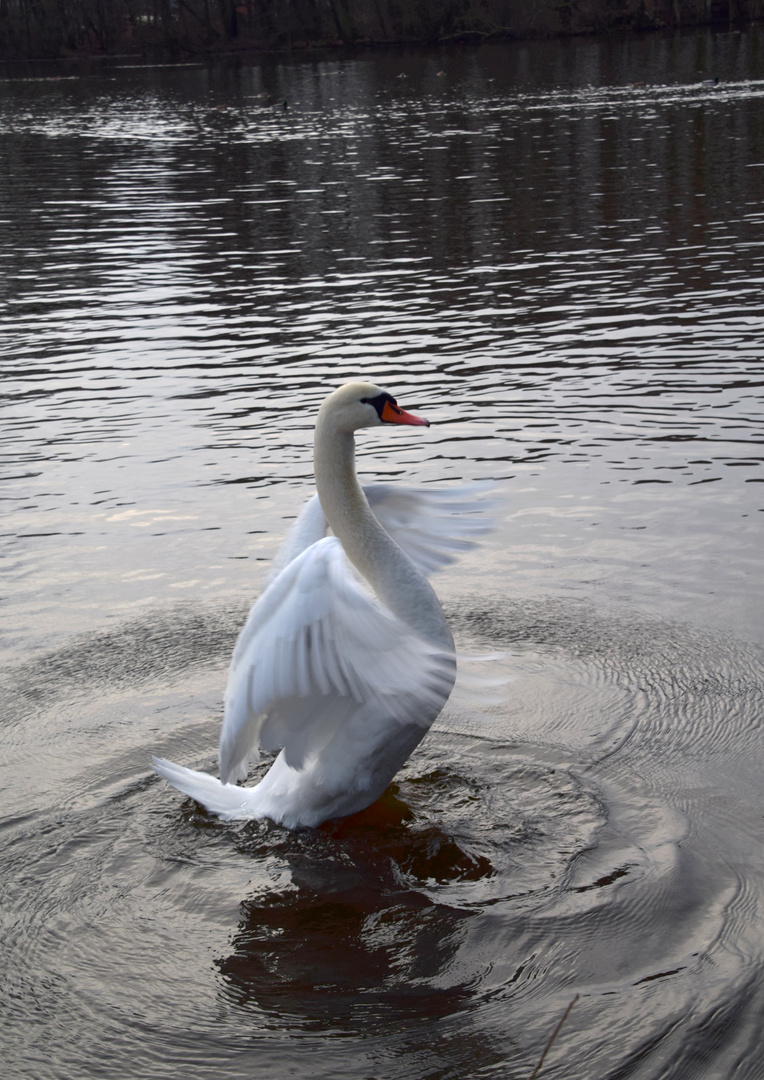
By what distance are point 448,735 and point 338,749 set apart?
1090 mm

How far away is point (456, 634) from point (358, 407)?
75.7 inches

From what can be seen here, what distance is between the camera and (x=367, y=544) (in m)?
4.77

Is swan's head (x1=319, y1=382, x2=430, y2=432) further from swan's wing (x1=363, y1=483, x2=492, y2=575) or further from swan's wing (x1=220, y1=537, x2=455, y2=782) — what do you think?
swan's wing (x1=220, y1=537, x2=455, y2=782)

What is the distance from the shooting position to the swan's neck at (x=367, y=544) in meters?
Answer: 4.65

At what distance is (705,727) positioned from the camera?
18.0ft

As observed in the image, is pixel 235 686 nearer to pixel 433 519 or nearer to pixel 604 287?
pixel 433 519

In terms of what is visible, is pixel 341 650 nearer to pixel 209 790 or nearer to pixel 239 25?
pixel 209 790

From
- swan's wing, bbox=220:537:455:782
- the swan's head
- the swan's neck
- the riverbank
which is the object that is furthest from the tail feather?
the riverbank

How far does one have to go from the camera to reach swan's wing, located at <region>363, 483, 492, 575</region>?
5.46 meters

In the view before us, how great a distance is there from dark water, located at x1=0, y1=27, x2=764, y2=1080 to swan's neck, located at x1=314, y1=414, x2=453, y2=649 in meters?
0.95

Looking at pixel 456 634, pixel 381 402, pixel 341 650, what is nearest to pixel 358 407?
pixel 381 402

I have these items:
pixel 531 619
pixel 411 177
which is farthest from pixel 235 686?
pixel 411 177

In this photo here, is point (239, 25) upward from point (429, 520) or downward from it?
upward

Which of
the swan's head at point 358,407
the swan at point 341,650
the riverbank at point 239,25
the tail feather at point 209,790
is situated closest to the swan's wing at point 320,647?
the swan at point 341,650
